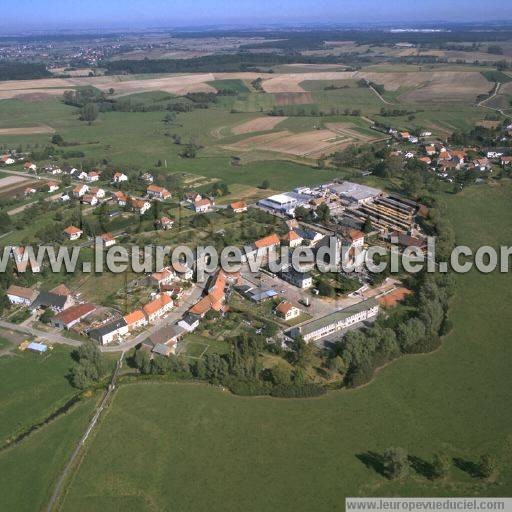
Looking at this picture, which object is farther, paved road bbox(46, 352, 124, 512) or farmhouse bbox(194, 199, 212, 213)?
farmhouse bbox(194, 199, 212, 213)

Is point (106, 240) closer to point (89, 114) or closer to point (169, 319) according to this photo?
point (169, 319)

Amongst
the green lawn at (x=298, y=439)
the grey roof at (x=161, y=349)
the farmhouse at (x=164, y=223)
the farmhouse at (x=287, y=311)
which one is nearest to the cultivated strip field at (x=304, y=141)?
the farmhouse at (x=164, y=223)


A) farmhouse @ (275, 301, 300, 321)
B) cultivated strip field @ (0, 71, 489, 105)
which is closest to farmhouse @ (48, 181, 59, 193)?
farmhouse @ (275, 301, 300, 321)

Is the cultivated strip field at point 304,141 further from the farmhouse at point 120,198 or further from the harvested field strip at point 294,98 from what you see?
the farmhouse at point 120,198

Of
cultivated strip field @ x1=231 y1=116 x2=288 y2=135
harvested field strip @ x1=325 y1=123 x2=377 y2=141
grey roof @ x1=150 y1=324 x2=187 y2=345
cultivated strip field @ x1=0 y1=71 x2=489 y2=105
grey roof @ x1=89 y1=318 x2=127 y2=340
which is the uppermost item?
cultivated strip field @ x1=0 y1=71 x2=489 y2=105

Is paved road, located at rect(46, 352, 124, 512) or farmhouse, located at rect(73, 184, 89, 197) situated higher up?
farmhouse, located at rect(73, 184, 89, 197)


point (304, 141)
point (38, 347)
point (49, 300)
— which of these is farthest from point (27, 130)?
point (38, 347)

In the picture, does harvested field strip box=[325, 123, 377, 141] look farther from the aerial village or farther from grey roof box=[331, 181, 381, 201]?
the aerial village

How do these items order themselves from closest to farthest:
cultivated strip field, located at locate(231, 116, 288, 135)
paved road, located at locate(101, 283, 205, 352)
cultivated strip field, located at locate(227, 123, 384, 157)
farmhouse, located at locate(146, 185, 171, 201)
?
paved road, located at locate(101, 283, 205, 352) → farmhouse, located at locate(146, 185, 171, 201) → cultivated strip field, located at locate(227, 123, 384, 157) → cultivated strip field, located at locate(231, 116, 288, 135)
